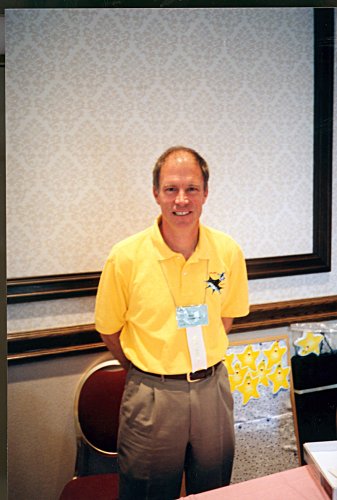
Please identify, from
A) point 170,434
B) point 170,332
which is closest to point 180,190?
point 170,332

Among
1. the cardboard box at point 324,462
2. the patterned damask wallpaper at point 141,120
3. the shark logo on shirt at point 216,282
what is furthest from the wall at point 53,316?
the cardboard box at point 324,462

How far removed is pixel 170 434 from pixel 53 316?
0.47 m

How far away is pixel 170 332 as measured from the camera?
142 cm

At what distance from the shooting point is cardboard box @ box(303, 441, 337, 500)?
1.34m

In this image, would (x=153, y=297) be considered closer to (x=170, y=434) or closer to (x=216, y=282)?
(x=216, y=282)

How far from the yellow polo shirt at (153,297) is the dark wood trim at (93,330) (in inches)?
2.6

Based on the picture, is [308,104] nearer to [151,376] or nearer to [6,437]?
[151,376]

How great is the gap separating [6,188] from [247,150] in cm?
71

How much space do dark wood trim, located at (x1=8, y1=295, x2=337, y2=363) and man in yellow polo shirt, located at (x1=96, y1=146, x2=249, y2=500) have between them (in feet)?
0.21

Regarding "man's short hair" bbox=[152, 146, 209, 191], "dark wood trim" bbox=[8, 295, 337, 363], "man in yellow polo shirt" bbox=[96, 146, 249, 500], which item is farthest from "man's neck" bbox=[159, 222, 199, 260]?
"dark wood trim" bbox=[8, 295, 337, 363]

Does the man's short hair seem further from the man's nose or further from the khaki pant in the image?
the khaki pant

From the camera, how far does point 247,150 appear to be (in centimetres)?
153

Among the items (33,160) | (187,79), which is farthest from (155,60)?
(33,160)

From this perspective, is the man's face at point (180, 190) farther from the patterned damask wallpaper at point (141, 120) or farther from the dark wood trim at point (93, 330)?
the dark wood trim at point (93, 330)
